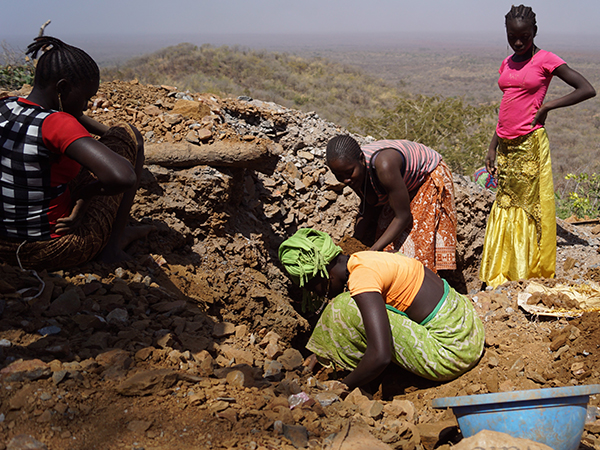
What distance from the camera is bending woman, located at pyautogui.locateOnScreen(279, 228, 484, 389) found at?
253 centimetres

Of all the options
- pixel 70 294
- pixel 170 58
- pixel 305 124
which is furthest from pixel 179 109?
pixel 170 58

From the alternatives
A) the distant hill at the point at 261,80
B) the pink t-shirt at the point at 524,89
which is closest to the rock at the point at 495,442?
the pink t-shirt at the point at 524,89

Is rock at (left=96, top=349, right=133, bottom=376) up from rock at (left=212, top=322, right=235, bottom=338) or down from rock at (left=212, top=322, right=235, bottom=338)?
up

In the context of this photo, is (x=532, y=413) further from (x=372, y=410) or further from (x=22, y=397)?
(x=22, y=397)

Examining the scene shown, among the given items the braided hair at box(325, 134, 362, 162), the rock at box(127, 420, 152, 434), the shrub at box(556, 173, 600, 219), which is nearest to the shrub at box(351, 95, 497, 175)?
the shrub at box(556, 173, 600, 219)

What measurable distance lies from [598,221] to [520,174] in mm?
2698

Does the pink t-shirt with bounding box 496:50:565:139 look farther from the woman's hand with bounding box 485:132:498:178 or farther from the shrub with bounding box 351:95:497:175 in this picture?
the shrub with bounding box 351:95:497:175

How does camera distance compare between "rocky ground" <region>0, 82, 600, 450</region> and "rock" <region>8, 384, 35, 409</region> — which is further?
"rocky ground" <region>0, 82, 600, 450</region>

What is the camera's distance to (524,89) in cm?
356

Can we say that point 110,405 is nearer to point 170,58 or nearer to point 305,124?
point 305,124

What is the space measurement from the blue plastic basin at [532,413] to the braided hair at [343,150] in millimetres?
1591

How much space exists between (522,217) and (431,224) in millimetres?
966

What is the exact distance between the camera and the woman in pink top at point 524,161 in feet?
11.3

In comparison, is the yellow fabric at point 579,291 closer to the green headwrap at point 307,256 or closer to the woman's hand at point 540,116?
the woman's hand at point 540,116
